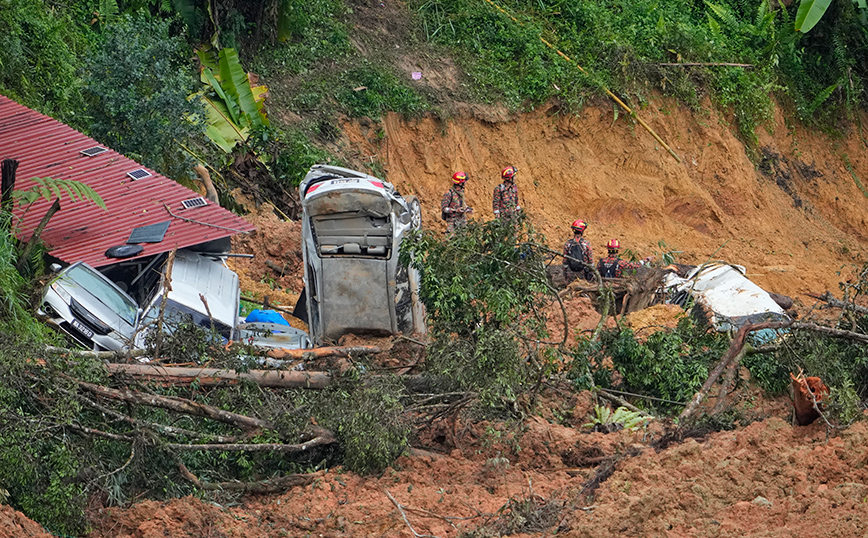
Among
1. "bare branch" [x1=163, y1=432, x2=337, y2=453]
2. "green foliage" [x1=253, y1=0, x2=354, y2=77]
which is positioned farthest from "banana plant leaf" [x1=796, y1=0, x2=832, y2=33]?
"bare branch" [x1=163, y1=432, x2=337, y2=453]

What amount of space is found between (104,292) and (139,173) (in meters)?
3.05

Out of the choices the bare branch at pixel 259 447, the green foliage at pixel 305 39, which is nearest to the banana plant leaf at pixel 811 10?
the green foliage at pixel 305 39

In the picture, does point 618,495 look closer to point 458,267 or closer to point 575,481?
point 575,481

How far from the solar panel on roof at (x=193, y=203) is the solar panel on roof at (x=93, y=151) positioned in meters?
1.84

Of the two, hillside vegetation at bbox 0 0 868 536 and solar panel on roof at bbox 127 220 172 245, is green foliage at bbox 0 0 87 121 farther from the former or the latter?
solar panel on roof at bbox 127 220 172 245

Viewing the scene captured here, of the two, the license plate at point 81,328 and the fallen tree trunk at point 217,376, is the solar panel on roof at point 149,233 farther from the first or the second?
the fallen tree trunk at point 217,376

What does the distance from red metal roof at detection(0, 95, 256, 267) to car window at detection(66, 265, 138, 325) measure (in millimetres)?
521

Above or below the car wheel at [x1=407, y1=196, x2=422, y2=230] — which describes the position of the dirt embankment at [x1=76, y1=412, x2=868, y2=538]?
below

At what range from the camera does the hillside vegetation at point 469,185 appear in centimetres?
794

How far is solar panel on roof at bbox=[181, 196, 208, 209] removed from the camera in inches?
488

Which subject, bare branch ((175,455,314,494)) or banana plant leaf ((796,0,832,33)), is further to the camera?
banana plant leaf ((796,0,832,33))

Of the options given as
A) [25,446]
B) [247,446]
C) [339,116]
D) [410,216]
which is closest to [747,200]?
[339,116]

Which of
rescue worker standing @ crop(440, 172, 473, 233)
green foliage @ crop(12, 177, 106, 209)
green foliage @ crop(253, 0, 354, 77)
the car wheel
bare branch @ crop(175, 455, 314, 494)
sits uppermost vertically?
green foliage @ crop(253, 0, 354, 77)

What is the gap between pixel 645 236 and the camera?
21.2 meters
